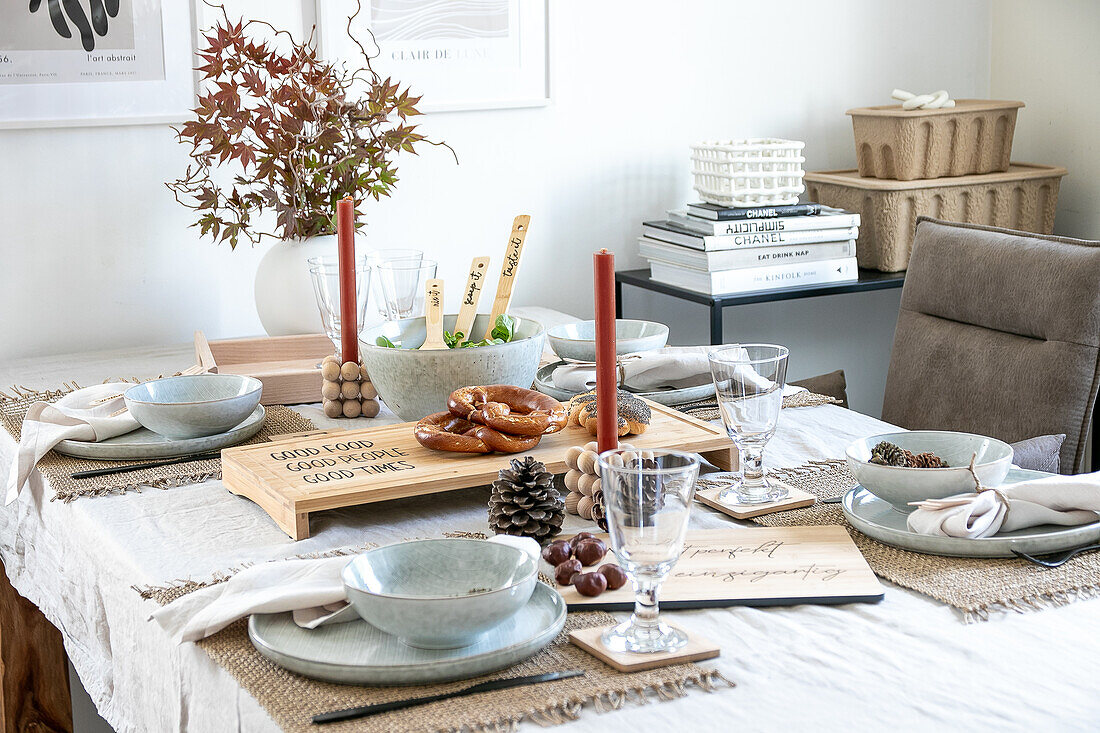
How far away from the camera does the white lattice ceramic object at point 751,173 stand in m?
2.28

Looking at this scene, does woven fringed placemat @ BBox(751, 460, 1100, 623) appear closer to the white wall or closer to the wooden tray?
the wooden tray

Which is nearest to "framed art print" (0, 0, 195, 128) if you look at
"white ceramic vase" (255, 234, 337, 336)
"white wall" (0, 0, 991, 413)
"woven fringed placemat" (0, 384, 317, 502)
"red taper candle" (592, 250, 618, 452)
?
"white wall" (0, 0, 991, 413)

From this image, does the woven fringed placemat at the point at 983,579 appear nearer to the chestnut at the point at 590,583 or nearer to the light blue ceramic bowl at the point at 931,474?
the light blue ceramic bowl at the point at 931,474

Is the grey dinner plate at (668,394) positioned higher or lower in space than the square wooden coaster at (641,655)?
higher

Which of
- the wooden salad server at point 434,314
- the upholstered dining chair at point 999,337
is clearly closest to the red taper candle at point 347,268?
the wooden salad server at point 434,314

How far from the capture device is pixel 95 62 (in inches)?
78.3

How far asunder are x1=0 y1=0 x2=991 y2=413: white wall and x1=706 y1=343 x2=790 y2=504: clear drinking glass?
133 cm

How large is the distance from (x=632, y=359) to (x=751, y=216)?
90 centimetres

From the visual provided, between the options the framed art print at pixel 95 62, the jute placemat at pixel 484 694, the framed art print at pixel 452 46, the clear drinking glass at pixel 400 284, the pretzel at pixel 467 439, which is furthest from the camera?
the framed art print at pixel 452 46

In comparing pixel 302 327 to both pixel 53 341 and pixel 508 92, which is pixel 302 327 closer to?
pixel 53 341

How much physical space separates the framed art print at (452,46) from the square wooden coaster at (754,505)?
→ 127 cm

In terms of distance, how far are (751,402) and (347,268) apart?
60 cm

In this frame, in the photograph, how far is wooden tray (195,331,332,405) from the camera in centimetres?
155

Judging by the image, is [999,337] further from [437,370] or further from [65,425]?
[65,425]
